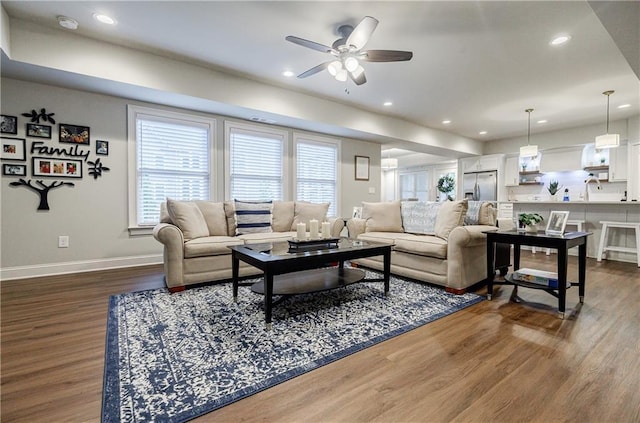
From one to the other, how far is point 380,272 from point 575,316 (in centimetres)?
187

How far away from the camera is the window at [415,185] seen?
9.93m

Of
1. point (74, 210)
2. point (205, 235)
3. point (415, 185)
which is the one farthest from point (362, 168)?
point (74, 210)

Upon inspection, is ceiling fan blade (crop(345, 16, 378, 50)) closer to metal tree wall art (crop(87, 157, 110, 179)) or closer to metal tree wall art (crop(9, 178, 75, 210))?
metal tree wall art (crop(87, 157, 110, 179))

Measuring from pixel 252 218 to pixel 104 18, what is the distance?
8.00ft

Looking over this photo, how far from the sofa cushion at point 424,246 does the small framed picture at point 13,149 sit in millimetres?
4362

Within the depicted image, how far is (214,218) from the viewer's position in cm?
367

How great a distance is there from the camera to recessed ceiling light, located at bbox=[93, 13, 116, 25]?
106 inches

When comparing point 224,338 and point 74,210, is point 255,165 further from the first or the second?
point 224,338

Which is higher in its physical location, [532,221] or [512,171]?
[512,171]

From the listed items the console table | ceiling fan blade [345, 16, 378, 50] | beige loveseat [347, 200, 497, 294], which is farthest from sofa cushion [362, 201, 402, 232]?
ceiling fan blade [345, 16, 378, 50]

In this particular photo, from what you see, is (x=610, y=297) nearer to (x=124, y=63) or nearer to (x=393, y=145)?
(x=393, y=145)

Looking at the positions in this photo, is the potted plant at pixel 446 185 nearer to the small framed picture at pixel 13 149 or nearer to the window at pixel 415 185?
the window at pixel 415 185

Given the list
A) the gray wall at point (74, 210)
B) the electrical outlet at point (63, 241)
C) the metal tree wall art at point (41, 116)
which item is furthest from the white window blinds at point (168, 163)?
the metal tree wall art at point (41, 116)

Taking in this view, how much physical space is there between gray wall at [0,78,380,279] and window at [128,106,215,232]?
114 mm
